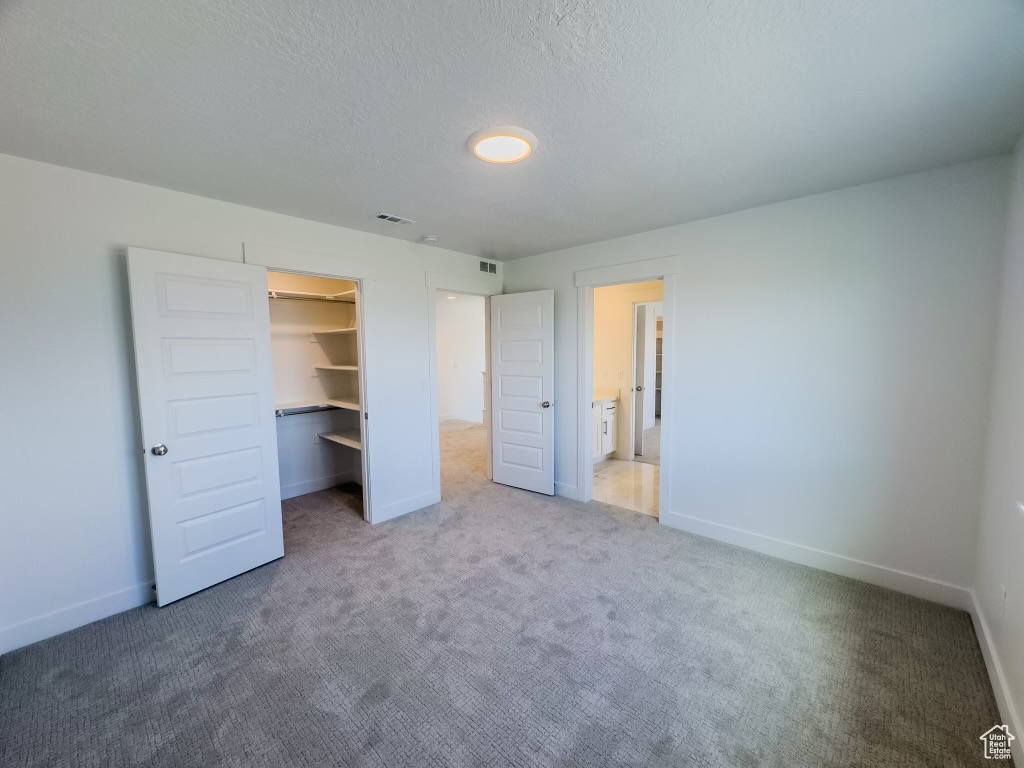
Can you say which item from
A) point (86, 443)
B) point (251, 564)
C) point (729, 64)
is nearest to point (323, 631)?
point (251, 564)

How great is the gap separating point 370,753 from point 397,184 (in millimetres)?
2685

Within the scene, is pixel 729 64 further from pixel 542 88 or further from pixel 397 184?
pixel 397 184

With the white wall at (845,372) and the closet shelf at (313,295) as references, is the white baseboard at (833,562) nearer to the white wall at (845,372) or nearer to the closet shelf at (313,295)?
the white wall at (845,372)

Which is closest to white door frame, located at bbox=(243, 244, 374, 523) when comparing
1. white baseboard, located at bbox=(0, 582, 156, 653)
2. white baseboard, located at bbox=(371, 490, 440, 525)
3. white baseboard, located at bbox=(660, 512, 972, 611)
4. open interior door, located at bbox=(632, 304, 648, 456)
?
white baseboard, located at bbox=(371, 490, 440, 525)

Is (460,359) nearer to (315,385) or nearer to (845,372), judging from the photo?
(315,385)

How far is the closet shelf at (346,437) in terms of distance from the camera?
12.8 feet

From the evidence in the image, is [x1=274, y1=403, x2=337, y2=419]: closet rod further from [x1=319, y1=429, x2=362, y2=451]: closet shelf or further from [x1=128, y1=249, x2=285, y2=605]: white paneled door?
[x1=128, y1=249, x2=285, y2=605]: white paneled door

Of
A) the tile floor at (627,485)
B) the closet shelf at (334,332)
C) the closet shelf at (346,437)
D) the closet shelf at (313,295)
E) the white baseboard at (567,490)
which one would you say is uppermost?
the closet shelf at (313,295)

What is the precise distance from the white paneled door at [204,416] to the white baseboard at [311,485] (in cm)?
149

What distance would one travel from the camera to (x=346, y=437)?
422 cm

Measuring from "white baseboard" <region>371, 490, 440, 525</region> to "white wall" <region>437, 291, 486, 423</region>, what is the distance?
164 inches

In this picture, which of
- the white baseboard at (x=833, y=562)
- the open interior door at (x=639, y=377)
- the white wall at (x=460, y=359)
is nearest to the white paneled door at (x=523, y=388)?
the white baseboard at (x=833, y=562)

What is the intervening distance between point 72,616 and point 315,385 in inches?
103

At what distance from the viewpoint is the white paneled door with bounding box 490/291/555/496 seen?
409 centimetres
